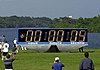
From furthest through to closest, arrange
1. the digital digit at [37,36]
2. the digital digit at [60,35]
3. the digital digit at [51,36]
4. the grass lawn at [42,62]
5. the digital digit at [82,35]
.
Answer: the digital digit at [82,35], the digital digit at [60,35], the digital digit at [51,36], the digital digit at [37,36], the grass lawn at [42,62]

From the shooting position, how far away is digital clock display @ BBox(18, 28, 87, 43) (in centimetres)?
4516

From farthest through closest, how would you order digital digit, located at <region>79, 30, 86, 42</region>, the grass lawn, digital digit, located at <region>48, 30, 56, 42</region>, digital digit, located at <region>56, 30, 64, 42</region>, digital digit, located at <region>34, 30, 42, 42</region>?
digital digit, located at <region>79, 30, 86, 42</region> < digital digit, located at <region>56, 30, 64, 42</region> < digital digit, located at <region>48, 30, 56, 42</region> < digital digit, located at <region>34, 30, 42, 42</region> < the grass lawn

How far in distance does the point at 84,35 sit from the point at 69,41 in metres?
1.65

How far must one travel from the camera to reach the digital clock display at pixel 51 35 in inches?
1778

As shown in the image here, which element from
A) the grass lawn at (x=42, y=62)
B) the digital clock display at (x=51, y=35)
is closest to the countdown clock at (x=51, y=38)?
the digital clock display at (x=51, y=35)

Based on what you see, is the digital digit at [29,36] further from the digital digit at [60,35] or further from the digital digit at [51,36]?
the digital digit at [60,35]

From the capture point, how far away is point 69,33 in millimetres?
45938

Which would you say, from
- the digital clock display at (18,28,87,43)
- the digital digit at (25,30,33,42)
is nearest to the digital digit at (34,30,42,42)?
the digital clock display at (18,28,87,43)

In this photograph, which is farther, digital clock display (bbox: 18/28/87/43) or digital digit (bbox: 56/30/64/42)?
digital digit (bbox: 56/30/64/42)

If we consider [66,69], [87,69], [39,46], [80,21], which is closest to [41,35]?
[39,46]

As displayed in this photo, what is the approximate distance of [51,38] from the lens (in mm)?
45656

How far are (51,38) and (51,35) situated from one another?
12.3 inches

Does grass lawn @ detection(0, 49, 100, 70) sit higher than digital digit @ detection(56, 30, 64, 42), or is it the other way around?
digital digit @ detection(56, 30, 64, 42)

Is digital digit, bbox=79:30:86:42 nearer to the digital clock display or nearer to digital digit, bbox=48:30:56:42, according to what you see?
the digital clock display
